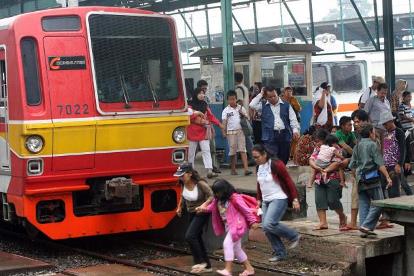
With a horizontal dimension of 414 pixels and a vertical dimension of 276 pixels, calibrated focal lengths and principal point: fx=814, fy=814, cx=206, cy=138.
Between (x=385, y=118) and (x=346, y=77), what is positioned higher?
(x=346, y=77)

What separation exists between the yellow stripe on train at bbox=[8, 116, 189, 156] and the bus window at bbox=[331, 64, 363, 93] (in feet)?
46.2

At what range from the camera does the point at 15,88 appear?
9.55m

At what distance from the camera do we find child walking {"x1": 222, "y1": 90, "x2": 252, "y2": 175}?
44.9 feet

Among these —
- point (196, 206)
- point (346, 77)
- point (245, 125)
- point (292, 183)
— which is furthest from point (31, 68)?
point (346, 77)

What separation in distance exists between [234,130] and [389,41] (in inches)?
146

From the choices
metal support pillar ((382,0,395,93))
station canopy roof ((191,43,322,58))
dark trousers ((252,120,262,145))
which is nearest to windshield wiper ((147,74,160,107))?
dark trousers ((252,120,262,145))

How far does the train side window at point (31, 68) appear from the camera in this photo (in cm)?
951

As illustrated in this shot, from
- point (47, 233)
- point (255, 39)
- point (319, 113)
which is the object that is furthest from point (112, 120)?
point (255, 39)

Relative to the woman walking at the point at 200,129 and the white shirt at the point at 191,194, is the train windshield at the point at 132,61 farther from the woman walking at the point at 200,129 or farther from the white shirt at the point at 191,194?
the woman walking at the point at 200,129

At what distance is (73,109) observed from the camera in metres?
9.64

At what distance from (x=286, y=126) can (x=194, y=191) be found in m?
2.74

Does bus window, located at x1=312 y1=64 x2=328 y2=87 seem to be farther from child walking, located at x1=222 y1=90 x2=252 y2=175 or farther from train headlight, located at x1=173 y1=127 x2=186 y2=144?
train headlight, located at x1=173 y1=127 x2=186 y2=144

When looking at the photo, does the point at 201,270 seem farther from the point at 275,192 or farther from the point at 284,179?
the point at 284,179

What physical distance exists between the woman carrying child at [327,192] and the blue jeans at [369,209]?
1.01 ft
